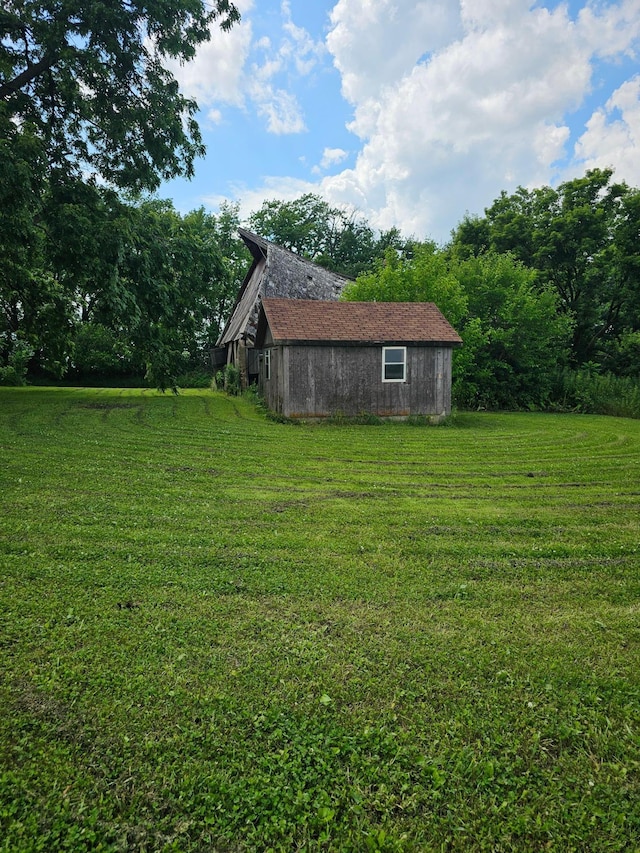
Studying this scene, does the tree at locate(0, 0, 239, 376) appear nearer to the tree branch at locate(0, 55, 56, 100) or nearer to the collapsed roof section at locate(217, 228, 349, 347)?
the tree branch at locate(0, 55, 56, 100)

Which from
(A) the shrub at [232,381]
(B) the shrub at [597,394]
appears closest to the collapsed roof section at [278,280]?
(A) the shrub at [232,381]

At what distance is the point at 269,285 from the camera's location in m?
26.7

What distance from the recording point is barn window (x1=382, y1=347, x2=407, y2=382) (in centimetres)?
1579

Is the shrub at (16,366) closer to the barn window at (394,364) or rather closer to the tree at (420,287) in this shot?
the tree at (420,287)

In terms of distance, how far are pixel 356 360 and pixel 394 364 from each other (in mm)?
1239

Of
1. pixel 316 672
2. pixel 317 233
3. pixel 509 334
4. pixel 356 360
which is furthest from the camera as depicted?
pixel 317 233

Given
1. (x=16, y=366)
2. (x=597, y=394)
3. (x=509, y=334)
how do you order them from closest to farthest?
(x=597, y=394) → (x=509, y=334) → (x=16, y=366)

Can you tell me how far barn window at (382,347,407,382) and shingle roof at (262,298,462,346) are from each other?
1.30ft

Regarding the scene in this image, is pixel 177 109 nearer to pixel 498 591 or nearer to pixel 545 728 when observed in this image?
pixel 498 591

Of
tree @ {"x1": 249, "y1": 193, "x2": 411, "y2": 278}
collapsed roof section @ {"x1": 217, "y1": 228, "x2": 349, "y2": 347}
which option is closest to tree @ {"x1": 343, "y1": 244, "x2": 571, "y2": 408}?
collapsed roof section @ {"x1": 217, "y1": 228, "x2": 349, "y2": 347}

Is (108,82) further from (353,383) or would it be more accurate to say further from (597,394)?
(597,394)

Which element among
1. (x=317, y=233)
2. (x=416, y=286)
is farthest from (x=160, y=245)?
(x=317, y=233)

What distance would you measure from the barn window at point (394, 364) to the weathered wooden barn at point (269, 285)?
987 centimetres

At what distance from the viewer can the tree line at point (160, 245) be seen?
1228cm
